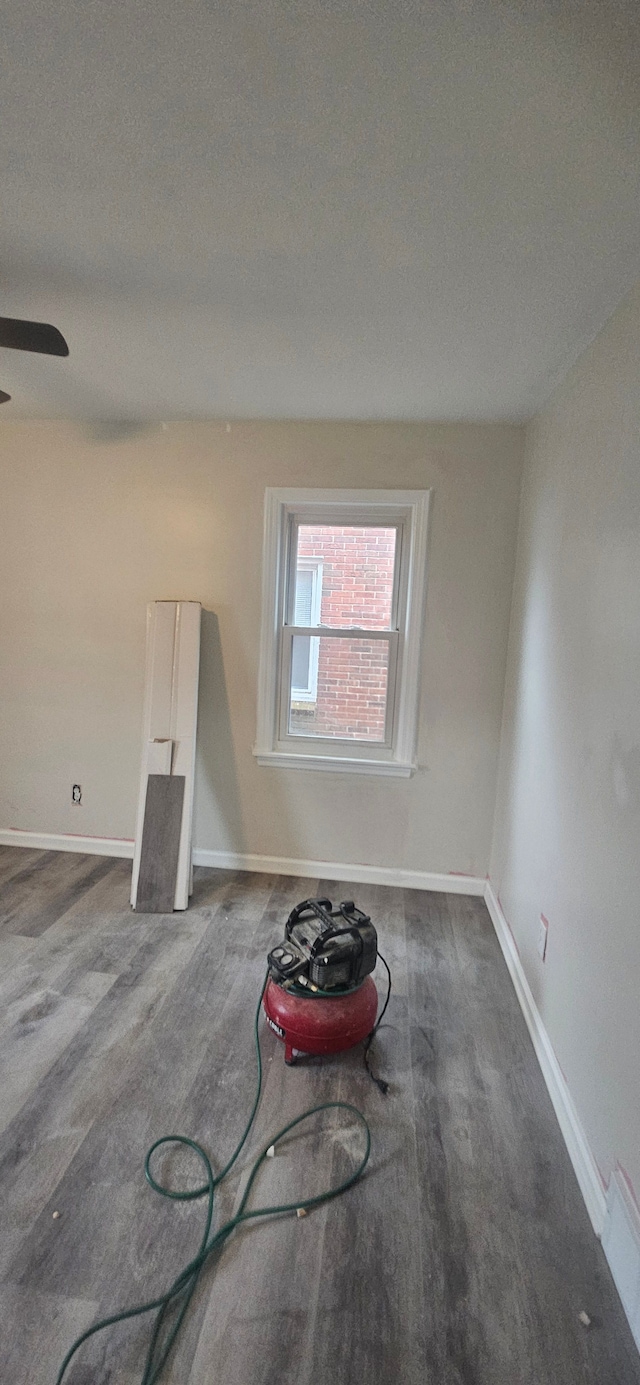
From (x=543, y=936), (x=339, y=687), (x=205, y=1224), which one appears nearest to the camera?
(x=205, y=1224)

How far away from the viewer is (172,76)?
996 millimetres

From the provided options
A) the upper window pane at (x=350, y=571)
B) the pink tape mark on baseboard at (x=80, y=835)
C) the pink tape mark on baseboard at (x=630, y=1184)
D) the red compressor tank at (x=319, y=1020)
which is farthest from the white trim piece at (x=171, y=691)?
the pink tape mark on baseboard at (x=630, y=1184)

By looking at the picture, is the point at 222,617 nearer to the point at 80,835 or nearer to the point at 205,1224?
the point at 80,835

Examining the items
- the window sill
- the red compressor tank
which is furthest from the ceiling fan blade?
the window sill

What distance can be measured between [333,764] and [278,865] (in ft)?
2.20

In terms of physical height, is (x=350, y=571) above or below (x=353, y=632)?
above

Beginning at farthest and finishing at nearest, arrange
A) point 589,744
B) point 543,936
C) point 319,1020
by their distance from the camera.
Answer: point 543,936, point 319,1020, point 589,744

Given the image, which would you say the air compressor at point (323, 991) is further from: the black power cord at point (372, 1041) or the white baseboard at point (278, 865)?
the white baseboard at point (278, 865)

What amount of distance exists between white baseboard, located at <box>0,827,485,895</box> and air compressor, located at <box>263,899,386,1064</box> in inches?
46.8

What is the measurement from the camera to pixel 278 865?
3.19 meters

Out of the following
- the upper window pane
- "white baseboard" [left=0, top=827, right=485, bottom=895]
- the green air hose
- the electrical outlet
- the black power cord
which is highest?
the upper window pane

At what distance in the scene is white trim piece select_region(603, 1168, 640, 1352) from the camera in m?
1.21

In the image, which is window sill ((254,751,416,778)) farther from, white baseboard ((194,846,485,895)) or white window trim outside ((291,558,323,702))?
white baseboard ((194,846,485,895))

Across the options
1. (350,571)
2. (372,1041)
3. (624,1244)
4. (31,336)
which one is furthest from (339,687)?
(624,1244)
